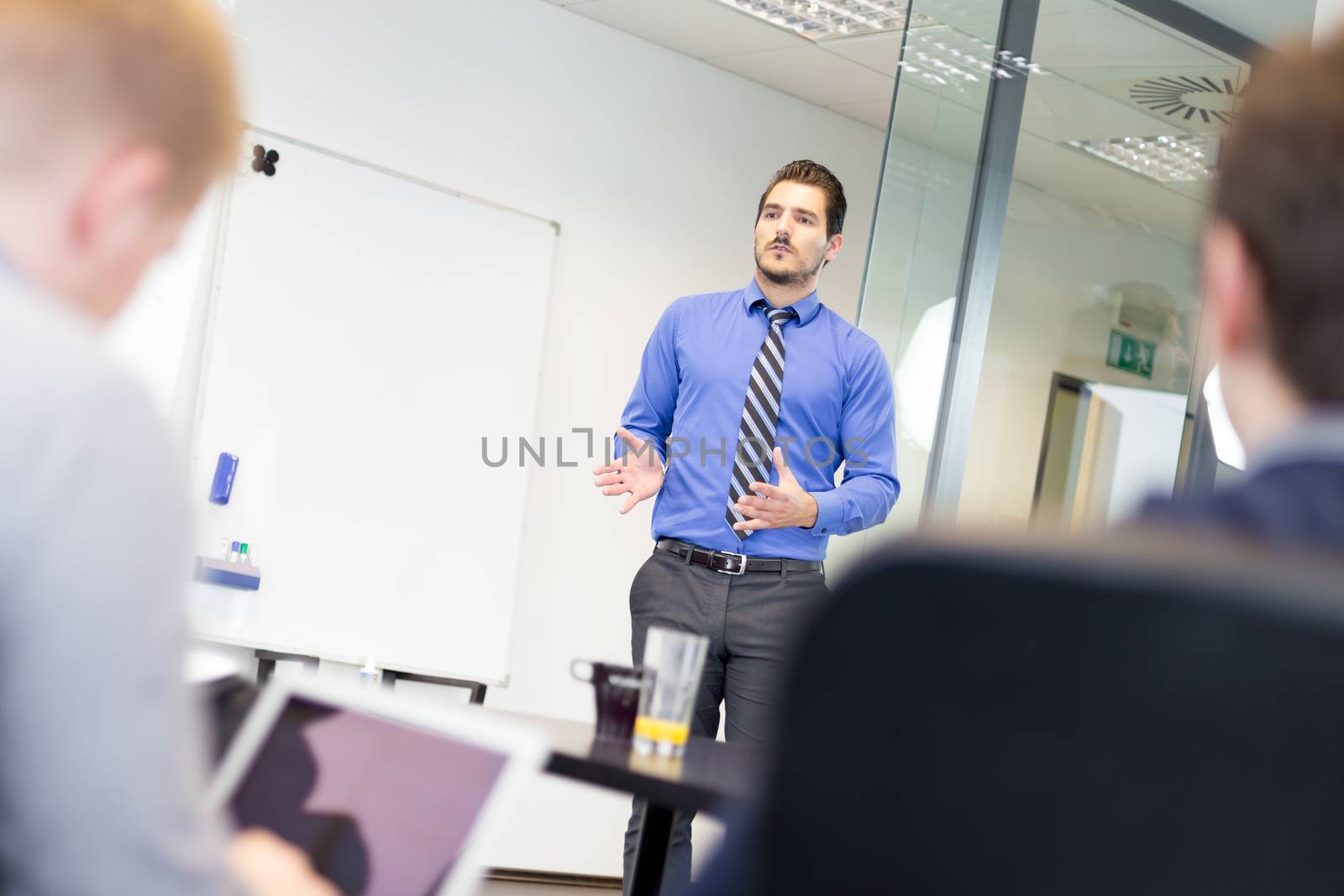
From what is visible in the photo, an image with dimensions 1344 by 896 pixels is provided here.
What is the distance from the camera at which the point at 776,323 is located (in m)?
3.34

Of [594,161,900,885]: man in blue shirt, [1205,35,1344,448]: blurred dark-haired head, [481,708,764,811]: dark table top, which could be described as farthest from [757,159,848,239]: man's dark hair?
[1205,35,1344,448]: blurred dark-haired head

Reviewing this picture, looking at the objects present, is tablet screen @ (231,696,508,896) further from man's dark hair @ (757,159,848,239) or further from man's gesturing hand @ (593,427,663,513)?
man's dark hair @ (757,159,848,239)

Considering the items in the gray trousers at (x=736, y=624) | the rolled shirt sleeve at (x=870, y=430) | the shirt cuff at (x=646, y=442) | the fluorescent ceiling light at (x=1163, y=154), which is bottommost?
the gray trousers at (x=736, y=624)

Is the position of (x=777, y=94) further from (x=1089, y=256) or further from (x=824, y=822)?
(x=824, y=822)

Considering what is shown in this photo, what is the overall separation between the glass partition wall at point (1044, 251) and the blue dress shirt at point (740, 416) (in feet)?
1.46

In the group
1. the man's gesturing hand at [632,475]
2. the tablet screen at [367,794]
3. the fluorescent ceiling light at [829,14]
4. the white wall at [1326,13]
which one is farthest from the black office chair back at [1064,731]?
the fluorescent ceiling light at [829,14]

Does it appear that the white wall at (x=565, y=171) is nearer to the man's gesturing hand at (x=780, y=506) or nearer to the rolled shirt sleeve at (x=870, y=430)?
the rolled shirt sleeve at (x=870, y=430)

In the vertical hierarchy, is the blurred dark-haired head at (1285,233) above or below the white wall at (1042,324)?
below

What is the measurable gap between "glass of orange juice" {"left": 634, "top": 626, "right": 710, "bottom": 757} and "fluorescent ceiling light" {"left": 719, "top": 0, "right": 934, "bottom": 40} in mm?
3536

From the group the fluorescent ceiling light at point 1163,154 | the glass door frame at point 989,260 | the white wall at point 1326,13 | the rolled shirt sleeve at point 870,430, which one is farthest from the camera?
the fluorescent ceiling light at point 1163,154

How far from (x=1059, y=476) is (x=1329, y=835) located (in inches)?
134

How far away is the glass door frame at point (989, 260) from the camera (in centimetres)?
375

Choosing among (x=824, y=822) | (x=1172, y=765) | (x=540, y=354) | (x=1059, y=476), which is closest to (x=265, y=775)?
(x=824, y=822)

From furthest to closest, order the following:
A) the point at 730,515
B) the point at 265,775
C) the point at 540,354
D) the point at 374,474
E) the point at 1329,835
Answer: the point at 540,354 → the point at 374,474 → the point at 730,515 → the point at 265,775 → the point at 1329,835
